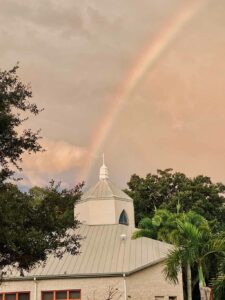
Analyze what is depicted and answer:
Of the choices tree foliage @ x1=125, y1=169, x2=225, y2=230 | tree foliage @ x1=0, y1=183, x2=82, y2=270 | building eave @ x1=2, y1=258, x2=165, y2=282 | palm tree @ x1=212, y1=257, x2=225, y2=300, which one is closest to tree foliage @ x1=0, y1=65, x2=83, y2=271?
tree foliage @ x1=0, y1=183, x2=82, y2=270

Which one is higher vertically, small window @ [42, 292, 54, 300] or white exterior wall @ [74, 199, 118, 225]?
white exterior wall @ [74, 199, 118, 225]

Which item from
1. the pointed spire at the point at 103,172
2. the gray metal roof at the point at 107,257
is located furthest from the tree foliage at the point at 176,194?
the gray metal roof at the point at 107,257

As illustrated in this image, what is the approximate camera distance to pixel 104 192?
49156 mm

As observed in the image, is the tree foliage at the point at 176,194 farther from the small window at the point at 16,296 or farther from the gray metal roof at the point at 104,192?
the small window at the point at 16,296

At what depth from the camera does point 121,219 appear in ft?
158

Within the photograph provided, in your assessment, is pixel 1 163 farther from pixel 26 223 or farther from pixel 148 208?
pixel 148 208

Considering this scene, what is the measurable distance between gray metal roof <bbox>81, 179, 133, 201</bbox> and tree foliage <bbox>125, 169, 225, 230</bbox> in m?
19.8

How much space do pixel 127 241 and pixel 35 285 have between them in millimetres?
8690

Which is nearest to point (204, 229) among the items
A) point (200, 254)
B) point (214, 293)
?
point (200, 254)

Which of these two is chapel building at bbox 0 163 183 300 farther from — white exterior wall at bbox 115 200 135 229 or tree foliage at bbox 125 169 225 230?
tree foliage at bbox 125 169 225 230

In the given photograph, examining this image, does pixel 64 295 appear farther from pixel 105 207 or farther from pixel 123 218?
pixel 123 218

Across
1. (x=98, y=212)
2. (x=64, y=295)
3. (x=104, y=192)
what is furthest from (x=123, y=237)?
(x=104, y=192)

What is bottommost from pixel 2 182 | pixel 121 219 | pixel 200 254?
pixel 200 254

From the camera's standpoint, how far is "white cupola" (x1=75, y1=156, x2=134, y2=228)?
47.2 metres
